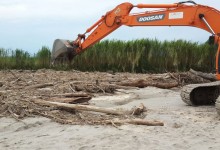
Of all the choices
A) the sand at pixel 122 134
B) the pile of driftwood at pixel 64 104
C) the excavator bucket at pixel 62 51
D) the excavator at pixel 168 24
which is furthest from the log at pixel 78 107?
the excavator bucket at pixel 62 51

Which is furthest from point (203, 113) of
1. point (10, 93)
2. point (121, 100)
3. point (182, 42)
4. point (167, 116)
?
point (182, 42)

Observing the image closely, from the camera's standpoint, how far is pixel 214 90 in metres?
8.70

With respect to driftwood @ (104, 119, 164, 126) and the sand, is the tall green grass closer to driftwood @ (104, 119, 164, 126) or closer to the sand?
the sand

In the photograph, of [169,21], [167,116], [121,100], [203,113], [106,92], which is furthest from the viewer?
[169,21]

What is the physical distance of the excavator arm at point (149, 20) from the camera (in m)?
9.30

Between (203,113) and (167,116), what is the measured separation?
2.62ft

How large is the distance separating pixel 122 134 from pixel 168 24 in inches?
227

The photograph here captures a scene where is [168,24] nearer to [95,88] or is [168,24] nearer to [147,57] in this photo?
[95,88]

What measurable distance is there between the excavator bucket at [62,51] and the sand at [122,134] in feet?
26.2

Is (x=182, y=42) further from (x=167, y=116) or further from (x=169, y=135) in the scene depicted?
(x=169, y=135)

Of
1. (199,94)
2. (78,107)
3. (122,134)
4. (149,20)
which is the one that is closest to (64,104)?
(78,107)

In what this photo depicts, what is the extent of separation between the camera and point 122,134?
546 cm

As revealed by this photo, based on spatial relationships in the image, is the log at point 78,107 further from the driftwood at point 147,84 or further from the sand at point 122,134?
the driftwood at point 147,84

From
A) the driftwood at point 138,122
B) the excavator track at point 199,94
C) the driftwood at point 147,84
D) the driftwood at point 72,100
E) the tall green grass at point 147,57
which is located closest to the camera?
the driftwood at point 138,122
